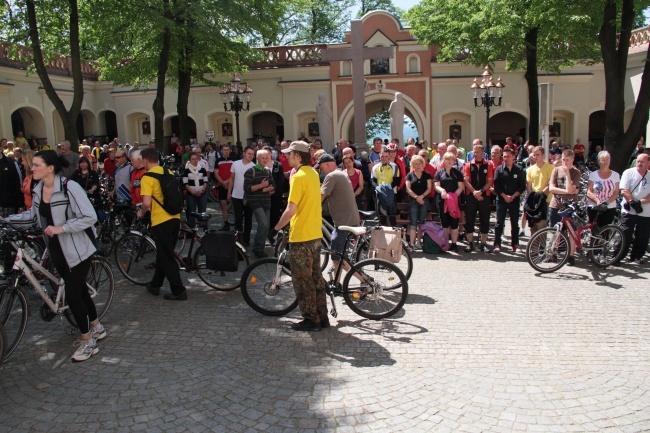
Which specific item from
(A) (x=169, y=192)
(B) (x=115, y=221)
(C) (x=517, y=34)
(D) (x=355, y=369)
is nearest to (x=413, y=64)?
(C) (x=517, y=34)

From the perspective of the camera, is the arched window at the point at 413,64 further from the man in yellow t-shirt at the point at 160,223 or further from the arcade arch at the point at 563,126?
the man in yellow t-shirt at the point at 160,223

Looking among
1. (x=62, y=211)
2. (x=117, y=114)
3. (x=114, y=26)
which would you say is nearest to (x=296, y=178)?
(x=62, y=211)

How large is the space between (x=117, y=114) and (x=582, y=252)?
27204 mm

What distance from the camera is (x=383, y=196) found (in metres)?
9.74

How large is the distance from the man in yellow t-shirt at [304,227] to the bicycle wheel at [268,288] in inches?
20.0

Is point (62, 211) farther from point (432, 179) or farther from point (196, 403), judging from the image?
point (432, 179)

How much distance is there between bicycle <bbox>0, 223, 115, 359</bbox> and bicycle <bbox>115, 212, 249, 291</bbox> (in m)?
1.15

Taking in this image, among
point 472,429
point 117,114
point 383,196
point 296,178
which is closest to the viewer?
point 472,429

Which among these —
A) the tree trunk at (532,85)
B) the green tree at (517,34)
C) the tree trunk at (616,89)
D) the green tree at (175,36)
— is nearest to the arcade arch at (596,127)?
the green tree at (517,34)

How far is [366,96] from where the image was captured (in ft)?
91.6

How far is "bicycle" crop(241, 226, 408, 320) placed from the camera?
614cm

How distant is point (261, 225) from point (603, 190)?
5276mm

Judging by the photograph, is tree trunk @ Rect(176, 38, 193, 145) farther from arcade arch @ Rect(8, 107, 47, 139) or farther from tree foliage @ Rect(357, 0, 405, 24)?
tree foliage @ Rect(357, 0, 405, 24)

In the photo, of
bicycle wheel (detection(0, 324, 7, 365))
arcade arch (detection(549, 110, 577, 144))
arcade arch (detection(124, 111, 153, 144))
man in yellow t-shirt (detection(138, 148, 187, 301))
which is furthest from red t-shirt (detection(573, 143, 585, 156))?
bicycle wheel (detection(0, 324, 7, 365))
